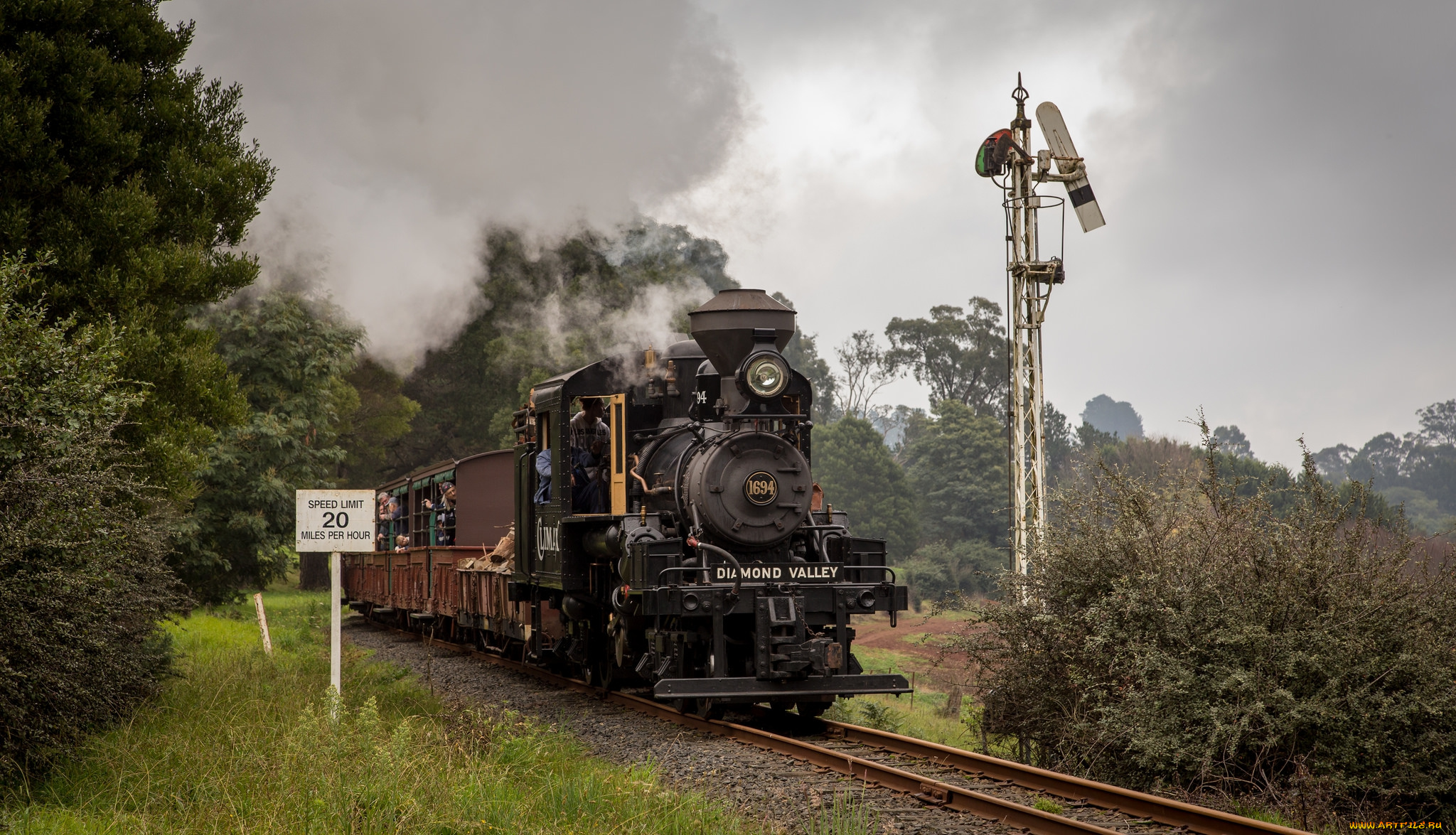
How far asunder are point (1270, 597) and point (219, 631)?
1748cm

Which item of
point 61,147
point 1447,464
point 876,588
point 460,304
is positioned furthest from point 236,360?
point 1447,464

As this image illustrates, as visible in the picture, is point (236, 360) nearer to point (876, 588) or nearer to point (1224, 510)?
point (876, 588)

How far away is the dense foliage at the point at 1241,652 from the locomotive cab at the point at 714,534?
1.39 meters

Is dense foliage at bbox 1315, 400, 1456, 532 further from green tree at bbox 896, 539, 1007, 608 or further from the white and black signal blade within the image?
the white and black signal blade

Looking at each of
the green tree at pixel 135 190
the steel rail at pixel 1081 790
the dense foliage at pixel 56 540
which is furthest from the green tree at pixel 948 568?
the dense foliage at pixel 56 540

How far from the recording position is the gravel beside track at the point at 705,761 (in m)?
6.72

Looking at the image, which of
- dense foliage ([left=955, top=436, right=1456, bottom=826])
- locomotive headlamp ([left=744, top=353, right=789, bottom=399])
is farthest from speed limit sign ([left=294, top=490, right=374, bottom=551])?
dense foliage ([left=955, top=436, right=1456, bottom=826])

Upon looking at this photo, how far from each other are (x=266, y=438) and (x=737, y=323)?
60.0 feet

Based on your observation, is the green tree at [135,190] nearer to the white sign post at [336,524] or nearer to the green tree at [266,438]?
the white sign post at [336,524]

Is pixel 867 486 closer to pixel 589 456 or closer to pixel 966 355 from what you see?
pixel 966 355

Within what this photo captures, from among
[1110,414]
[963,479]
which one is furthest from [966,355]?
[1110,414]

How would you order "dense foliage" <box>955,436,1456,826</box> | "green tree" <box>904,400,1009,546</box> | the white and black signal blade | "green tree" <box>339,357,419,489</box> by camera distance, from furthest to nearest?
1. "green tree" <box>904,400,1009,546</box>
2. "green tree" <box>339,357,419,489</box>
3. the white and black signal blade
4. "dense foliage" <box>955,436,1456,826</box>

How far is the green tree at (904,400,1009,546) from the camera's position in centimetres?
5394

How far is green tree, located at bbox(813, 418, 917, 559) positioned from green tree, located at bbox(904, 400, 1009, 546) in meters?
1.52
